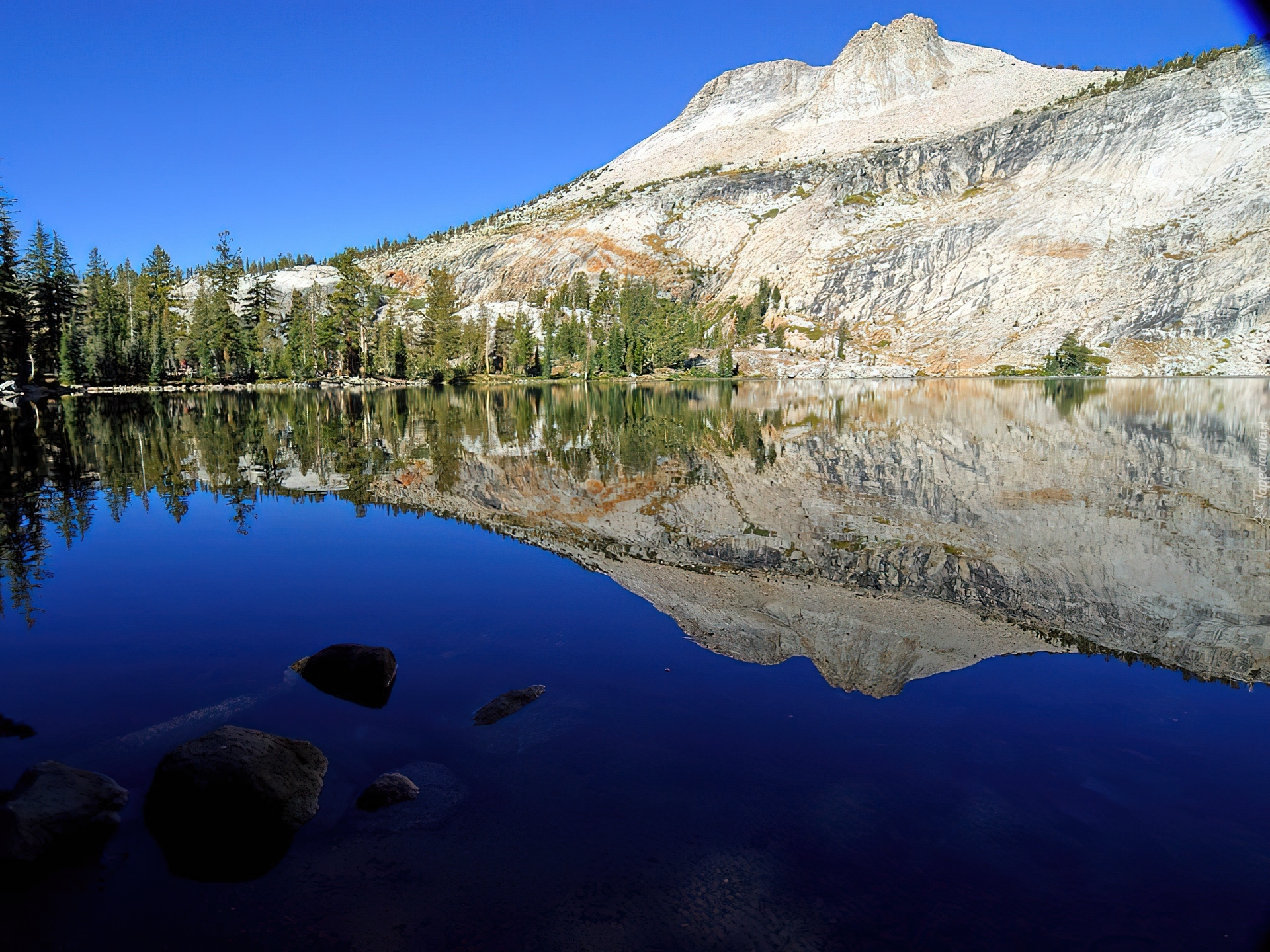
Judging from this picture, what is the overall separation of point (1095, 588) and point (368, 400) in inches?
2403

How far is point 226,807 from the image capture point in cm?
636

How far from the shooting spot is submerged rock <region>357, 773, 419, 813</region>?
6797 millimetres

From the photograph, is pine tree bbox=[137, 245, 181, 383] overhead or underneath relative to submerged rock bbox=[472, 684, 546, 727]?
overhead

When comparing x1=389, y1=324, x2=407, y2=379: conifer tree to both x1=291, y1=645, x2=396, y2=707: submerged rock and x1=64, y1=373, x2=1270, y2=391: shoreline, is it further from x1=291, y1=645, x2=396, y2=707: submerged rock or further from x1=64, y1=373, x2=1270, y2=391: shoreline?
x1=291, y1=645, x2=396, y2=707: submerged rock

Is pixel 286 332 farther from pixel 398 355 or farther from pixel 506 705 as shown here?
pixel 506 705

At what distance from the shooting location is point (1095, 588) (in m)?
12.8

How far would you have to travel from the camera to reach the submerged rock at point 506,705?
8422 millimetres

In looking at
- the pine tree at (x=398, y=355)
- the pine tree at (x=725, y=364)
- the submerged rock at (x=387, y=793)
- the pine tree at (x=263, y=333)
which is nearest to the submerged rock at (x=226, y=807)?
the submerged rock at (x=387, y=793)

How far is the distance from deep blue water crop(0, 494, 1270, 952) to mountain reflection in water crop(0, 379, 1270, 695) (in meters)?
1.19

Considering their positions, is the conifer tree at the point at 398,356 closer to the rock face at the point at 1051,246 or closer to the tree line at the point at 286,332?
the tree line at the point at 286,332

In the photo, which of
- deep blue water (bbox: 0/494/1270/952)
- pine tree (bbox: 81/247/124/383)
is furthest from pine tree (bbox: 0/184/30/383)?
deep blue water (bbox: 0/494/1270/952)

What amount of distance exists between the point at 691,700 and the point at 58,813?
621 cm

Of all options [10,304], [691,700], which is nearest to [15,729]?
[691,700]

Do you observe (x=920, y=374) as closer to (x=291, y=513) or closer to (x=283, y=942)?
(x=291, y=513)
